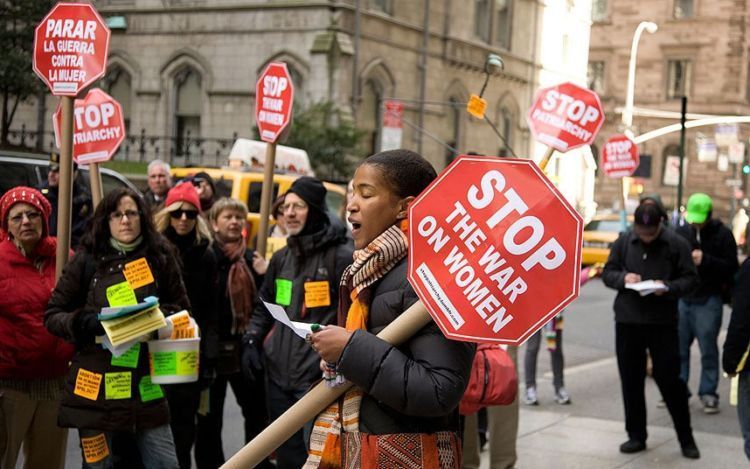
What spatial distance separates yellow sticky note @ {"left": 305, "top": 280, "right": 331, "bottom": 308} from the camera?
6.07 m

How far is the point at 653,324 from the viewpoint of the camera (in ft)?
26.9

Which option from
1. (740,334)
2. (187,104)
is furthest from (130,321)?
(187,104)

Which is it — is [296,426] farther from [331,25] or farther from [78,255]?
[331,25]

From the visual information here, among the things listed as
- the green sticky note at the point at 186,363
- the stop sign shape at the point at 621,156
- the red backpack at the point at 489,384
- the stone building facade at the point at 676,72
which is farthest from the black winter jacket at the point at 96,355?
the stone building facade at the point at 676,72

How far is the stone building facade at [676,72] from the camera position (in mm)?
54469

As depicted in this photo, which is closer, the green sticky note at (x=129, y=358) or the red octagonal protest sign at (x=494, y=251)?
the red octagonal protest sign at (x=494, y=251)

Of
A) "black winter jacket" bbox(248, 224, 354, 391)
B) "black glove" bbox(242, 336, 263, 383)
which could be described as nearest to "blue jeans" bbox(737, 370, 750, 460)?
"black winter jacket" bbox(248, 224, 354, 391)

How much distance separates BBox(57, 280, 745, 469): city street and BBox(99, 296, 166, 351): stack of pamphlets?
96.3 inches

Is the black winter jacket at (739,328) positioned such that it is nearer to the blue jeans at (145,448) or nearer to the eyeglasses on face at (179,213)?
the blue jeans at (145,448)

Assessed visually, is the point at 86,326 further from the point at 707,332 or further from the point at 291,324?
the point at 707,332

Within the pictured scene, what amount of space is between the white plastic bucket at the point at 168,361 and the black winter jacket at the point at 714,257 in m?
6.18

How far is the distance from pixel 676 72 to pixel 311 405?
56606mm

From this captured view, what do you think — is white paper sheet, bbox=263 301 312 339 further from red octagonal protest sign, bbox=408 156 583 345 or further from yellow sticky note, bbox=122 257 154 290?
yellow sticky note, bbox=122 257 154 290

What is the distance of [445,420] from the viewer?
3.49m
